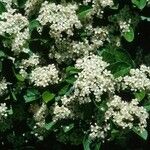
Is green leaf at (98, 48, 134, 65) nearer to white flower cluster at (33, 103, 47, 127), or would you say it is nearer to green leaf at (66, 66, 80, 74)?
green leaf at (66, 66, 80, 74)

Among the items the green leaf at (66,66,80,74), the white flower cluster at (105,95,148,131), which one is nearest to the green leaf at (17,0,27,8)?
the green leaf at (66,66,80,74)

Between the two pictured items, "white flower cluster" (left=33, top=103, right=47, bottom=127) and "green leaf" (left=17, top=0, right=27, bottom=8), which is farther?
"green leaf" (left=17, top=0, right=27, bottom=8)

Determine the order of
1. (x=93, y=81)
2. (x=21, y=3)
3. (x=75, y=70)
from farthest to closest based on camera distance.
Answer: (x=21, y=3), (x=75, y=70), (x=93, y=81)

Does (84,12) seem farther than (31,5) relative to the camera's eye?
No

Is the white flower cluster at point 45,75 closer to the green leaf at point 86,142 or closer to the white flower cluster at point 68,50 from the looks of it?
the white flower cluster at point 68,50

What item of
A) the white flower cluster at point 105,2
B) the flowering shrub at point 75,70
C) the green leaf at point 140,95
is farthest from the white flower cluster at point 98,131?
the white flower cluster at point 105,2

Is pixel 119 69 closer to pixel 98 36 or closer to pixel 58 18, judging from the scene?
pixel 98 36

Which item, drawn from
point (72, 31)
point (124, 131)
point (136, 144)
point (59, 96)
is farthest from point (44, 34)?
point (136, 144)

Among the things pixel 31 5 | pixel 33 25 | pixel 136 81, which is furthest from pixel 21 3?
pixel 136 81
